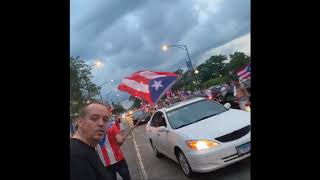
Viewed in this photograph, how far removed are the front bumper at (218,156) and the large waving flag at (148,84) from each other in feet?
4.44

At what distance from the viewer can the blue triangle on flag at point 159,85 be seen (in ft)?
23.8

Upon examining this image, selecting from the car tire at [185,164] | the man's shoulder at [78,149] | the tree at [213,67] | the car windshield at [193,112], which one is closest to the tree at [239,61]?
the tree at [213,67]

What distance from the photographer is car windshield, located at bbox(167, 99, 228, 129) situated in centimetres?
855

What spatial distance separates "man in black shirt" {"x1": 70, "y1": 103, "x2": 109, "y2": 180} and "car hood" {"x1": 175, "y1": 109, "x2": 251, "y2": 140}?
443 centimetres

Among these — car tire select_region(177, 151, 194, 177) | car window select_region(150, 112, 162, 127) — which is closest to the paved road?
car tire select_region(177, 151, 194, 177)

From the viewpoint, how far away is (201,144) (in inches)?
282

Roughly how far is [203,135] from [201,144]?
25 cm

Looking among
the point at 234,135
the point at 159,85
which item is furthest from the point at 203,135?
the point at 159,85

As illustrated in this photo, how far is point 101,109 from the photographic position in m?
3.16
